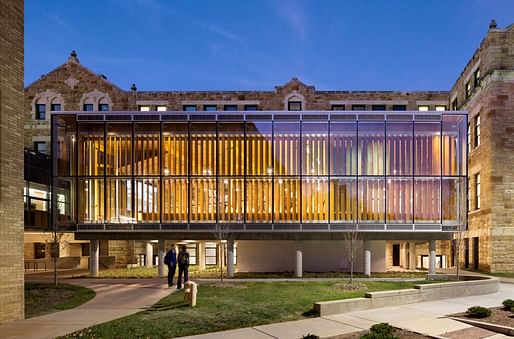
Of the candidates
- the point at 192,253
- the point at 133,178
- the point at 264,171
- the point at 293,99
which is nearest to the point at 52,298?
the point at 133,178

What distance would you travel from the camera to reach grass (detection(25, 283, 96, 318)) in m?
16.0

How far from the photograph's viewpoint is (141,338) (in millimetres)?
11305

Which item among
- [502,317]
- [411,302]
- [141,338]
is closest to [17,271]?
[141,338]

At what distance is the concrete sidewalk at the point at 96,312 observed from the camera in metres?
12.2

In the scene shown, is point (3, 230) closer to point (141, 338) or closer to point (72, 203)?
point (141, 338)

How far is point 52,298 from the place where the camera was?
18719 millimetres

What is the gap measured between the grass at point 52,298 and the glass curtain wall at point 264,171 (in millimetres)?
7649

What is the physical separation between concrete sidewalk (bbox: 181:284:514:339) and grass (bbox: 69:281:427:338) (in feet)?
2.40

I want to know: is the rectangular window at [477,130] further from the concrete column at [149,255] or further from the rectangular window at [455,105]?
the concrete column at [149,255]

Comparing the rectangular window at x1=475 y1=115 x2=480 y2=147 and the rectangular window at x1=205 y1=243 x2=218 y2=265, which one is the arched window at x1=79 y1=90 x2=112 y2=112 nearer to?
the rectangular window at x1=205 y1=243 x2=218 y2=265

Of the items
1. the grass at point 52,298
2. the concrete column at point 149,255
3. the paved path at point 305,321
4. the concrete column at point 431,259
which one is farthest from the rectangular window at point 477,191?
the grass at point 52,298

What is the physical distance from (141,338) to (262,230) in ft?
57.3

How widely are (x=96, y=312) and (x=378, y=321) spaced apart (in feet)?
29.6

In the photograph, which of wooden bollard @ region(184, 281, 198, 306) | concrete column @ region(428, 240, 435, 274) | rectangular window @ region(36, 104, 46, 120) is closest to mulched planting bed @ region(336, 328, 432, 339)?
wooden bollard @ region(184, 281, 198, 306)
